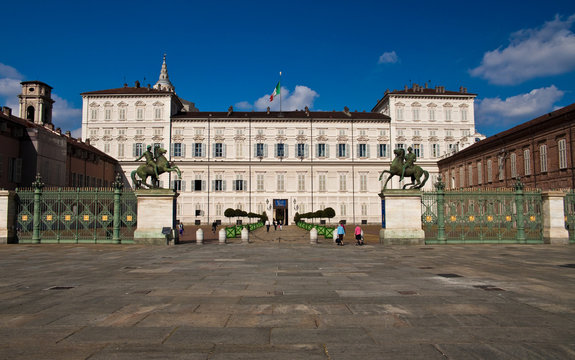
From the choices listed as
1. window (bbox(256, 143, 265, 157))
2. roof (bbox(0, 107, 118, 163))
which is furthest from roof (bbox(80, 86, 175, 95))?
window (bbox(256, 143, 265, 157))

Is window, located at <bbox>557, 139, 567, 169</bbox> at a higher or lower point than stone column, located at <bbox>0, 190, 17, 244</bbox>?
higher

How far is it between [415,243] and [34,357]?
17.5 m

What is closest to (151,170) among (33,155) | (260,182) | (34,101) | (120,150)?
(33,155)

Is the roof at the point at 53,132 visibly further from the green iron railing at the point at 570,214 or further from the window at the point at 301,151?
the green iron railing at the point at 570,214

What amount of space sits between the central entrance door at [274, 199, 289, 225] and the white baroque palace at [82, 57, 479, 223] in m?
0.14

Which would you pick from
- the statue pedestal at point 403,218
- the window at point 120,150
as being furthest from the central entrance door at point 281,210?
the statue pedestal at point 403,218

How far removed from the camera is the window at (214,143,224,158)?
2277 inches

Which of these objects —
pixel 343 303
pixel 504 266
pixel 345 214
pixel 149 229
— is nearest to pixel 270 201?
pixel 345 214

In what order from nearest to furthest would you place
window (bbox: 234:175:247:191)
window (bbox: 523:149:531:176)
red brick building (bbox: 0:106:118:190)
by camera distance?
1. red brick building (bbox: 0:106:118:190)
2. window (bbox: 523:149:531:176)
3. window (bbox: 234:175:247:191)

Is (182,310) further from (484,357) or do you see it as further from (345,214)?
(345,214)

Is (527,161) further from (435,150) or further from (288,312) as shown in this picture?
(288,312)

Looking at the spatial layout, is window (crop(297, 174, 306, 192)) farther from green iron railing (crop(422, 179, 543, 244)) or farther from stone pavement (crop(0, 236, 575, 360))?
stone pavement (crop(0, 236, 575, 360))

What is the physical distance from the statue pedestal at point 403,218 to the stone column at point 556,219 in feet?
21.8

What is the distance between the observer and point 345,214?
187ft
